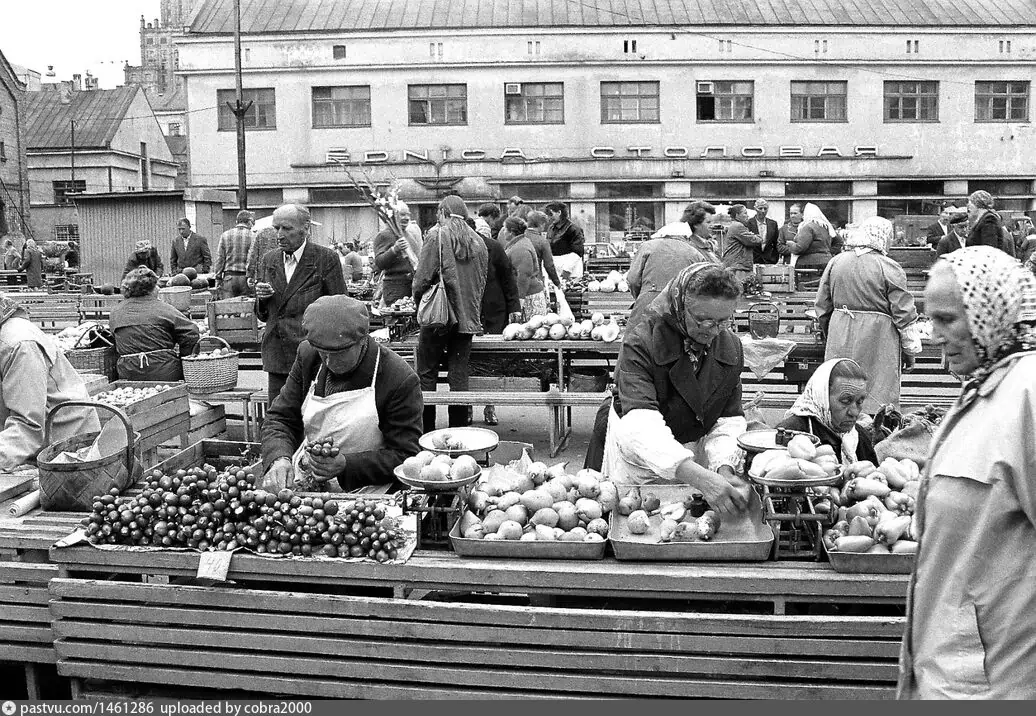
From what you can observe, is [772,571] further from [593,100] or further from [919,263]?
[593,100]

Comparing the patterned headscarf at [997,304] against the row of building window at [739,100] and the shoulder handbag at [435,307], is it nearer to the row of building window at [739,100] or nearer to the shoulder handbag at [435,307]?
the shoulder handbag at [435,307]

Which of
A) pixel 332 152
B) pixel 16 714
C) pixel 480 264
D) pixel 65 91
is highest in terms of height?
pixel 65 91

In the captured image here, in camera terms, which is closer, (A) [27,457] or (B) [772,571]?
(B) [772,571]

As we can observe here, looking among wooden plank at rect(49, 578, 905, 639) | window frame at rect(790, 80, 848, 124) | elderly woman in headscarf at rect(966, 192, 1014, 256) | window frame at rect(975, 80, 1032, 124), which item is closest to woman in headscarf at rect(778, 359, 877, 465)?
wooden plank at rect(49, 578, 905, 639)

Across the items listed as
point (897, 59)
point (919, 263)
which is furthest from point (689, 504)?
point (897, 59)

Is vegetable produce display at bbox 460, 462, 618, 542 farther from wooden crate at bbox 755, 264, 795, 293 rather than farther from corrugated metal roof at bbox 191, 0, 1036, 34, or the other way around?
corrugated metal roof at bbox 191, 0, 1036, 34

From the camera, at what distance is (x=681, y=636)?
3.35 metres

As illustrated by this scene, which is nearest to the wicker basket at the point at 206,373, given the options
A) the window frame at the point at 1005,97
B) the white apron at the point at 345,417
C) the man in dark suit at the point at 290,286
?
the man in dark suit at the point at 290,286

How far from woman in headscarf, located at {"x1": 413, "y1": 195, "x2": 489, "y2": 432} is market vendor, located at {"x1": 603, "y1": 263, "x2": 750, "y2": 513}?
13.1 ft

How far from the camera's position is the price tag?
3635 millimetres

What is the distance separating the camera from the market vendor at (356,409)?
4.43 m

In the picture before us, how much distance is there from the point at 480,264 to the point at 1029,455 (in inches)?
262

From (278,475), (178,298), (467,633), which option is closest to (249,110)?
(178,298)

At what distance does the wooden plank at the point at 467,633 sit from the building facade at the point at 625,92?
27101mm
